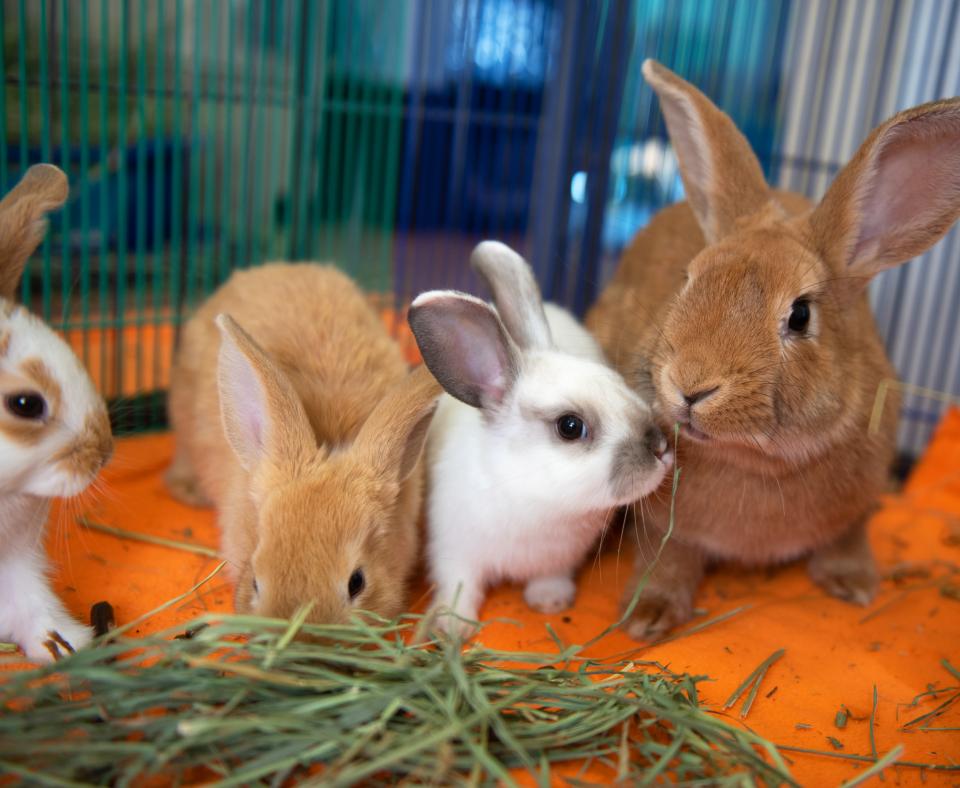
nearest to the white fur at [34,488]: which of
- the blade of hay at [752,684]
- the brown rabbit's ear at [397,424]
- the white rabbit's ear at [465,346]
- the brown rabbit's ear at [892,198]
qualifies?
the brown rabbit's ear at [397,424]

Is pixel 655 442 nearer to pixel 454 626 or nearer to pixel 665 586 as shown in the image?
pixel 665 586

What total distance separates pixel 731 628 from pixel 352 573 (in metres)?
1.09

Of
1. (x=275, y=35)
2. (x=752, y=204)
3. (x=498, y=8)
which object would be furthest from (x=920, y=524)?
(x=275, y=35)

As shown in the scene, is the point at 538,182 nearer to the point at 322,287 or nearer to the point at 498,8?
the point at 498,8

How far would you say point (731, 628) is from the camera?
91.1 inches

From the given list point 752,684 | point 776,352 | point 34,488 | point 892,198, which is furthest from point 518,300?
point 34,488

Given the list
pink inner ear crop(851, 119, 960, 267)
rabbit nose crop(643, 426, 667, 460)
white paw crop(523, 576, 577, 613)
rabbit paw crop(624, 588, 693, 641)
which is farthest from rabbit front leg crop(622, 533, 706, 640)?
pink inner ear crop(851, 119, 960, 267)

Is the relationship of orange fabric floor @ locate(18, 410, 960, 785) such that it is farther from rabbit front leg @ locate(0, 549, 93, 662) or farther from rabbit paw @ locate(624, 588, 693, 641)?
rabbit front leg @ locate(0, 549, 93, 662)

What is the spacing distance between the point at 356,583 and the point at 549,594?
73 cm

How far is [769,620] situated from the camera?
2375mm

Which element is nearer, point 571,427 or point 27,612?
point 27,612

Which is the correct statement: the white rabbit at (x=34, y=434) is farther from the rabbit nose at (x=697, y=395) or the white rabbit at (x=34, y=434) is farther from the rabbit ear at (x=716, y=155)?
the rabbit ear at (x=716, y=155)

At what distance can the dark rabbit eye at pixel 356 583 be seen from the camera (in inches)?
70.6

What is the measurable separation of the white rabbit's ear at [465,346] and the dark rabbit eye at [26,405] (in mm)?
774
